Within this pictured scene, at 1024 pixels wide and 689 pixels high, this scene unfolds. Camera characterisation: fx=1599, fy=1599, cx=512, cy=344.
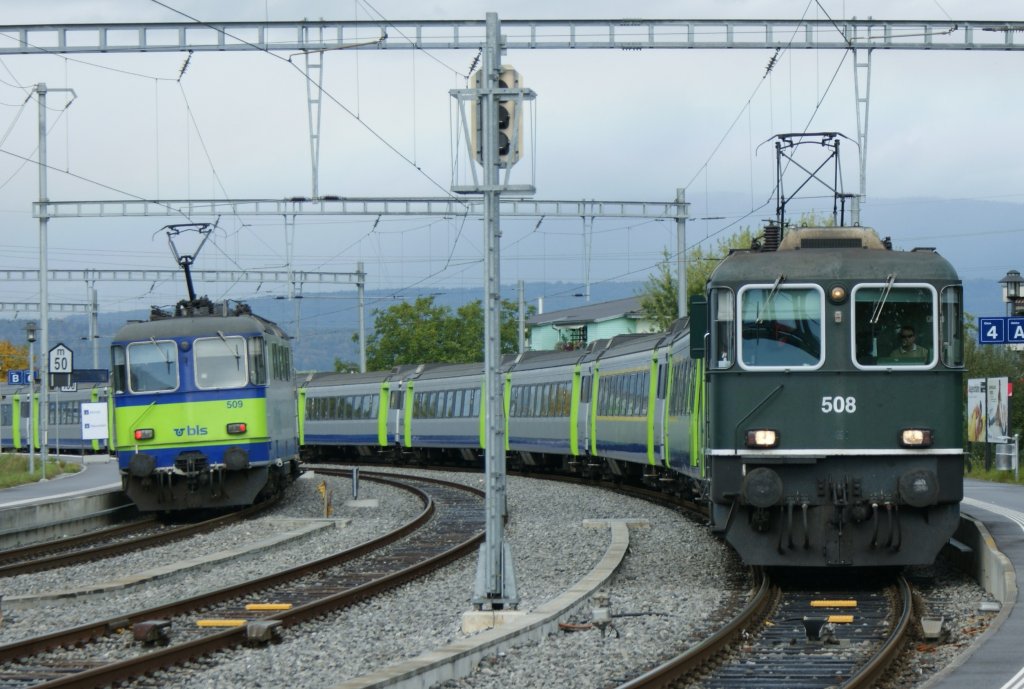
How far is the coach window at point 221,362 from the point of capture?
80.2ft

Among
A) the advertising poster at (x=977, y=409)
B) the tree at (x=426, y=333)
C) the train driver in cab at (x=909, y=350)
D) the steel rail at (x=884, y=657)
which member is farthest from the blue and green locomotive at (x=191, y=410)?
the tree at (x=426, y=333)

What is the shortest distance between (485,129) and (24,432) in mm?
52258

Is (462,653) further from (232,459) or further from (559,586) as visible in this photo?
(232,459)

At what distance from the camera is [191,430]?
79.6 feet

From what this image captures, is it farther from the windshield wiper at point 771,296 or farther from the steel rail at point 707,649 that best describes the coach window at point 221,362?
the steel rail at point 707,649

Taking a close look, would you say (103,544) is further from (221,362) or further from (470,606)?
(470,606)

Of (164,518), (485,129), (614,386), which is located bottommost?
(164,518)

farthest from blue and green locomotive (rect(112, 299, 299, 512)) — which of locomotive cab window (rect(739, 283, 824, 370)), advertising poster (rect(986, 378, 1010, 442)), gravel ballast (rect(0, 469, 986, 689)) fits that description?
advertising poster (rect(986, 378, 1010, 442))

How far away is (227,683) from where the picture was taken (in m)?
10.5

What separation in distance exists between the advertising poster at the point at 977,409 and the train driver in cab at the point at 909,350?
68.3 ft

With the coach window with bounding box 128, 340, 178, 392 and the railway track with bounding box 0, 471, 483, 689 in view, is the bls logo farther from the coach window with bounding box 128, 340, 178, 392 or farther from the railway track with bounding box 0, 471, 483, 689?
the railway track with bounding box 0, 471, 483, 689

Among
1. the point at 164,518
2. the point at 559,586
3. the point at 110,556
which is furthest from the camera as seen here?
the point at 164,518

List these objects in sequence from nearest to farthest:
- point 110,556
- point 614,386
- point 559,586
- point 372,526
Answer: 1. point 559,586
2. point 110,556
3. point 372,526
4. point 614,386

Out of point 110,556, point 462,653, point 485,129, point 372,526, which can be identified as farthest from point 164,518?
point 462,653
